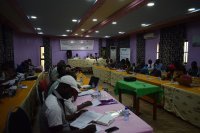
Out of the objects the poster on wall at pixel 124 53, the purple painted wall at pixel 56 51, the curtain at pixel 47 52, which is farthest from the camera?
the purple painted wall at pixel 56 51

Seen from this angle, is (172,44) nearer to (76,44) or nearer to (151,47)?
(151,47)

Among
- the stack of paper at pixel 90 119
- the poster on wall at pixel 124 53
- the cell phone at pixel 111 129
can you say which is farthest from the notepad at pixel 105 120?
the poster on wall at pixel 124 53

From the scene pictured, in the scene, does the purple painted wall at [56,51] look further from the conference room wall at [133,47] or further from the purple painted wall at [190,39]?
the purple painted wall at [190,39]

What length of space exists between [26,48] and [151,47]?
7.46m

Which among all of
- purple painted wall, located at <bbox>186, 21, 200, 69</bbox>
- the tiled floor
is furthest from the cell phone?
purple painted wall, located at <bbox>186, 21, 200, 69</bbox>

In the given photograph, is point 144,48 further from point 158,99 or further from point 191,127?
point 191,127

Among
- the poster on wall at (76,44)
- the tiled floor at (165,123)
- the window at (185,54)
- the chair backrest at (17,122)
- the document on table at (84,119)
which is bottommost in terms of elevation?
the tiled floor at (165,123)

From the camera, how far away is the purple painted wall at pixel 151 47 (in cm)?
832

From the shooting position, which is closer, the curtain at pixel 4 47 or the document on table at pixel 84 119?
the document on table at pixel 84 119

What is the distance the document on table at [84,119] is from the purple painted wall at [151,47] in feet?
23.4

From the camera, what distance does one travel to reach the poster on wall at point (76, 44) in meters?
12.4

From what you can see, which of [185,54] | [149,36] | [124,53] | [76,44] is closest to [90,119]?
[185,54]

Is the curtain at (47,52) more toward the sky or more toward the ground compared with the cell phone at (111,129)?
more toward the sky

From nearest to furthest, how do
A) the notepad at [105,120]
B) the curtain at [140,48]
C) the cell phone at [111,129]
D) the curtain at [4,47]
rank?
the cell phone at [111,129]
the notepad at [105,120]
the curtain at [4,47]
the curtain at [140,48]
